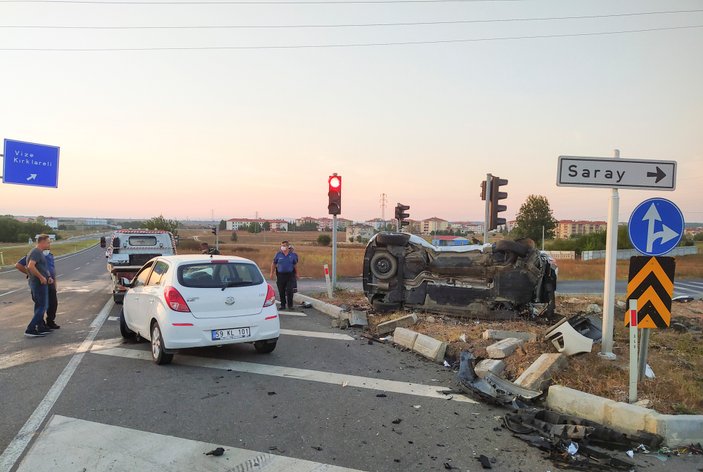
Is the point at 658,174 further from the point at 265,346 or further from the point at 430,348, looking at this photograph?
the point at 265,346

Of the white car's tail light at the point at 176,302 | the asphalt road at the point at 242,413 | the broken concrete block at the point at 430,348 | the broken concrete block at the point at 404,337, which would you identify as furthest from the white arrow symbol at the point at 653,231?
the white car's tail light at the point at 176,302

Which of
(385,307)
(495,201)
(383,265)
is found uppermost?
(495,201)

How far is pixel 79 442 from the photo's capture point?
4.09 m

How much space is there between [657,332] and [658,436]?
223 inches

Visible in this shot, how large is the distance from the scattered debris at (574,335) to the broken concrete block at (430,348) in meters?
1.53

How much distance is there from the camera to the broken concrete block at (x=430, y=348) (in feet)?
23.6

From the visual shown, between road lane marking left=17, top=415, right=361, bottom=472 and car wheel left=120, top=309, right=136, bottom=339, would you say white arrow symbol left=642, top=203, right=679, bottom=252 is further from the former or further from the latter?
car wheel left=120, top=309, right=136, bottom=339

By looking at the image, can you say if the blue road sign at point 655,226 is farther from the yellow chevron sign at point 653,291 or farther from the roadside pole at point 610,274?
the roadside pole at point 610,274

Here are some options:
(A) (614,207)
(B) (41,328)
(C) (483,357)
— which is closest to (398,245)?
(C) (483,357)

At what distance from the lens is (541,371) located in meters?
5.59

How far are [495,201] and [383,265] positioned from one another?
10.2 ft

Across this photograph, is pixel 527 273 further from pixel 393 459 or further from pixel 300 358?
pixel 393 459

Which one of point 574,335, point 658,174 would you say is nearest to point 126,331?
point 574,335

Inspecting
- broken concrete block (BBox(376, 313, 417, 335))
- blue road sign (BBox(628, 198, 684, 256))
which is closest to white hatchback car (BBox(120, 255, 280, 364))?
broken concrete block (BBox(376, 313, 417, 335))
